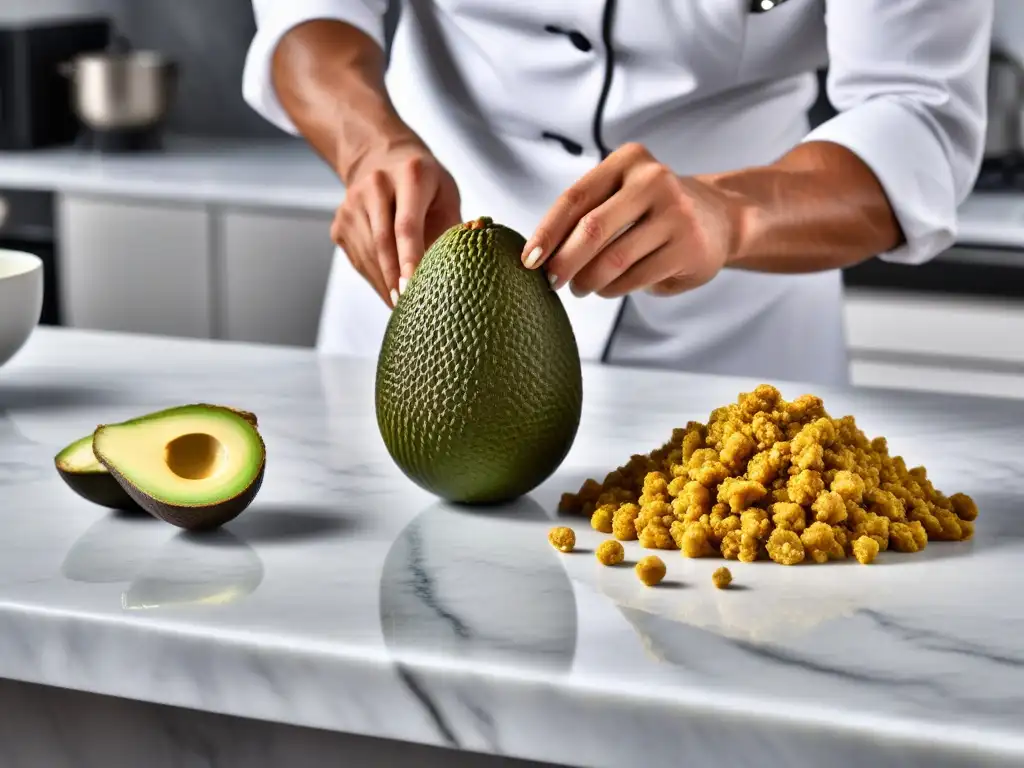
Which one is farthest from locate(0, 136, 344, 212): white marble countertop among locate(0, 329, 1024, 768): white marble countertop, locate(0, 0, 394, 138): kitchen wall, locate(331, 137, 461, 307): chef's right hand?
locate(0, 329, 1024, 768): white marble countertop

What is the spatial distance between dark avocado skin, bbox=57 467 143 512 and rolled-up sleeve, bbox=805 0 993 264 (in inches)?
26.1

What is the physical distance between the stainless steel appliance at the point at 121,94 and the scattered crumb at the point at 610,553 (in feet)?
7.35

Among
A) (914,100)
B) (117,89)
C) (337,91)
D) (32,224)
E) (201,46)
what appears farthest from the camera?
(201,46)

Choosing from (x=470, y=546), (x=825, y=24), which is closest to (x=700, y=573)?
(x=470, y=546)

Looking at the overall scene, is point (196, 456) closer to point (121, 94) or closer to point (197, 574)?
point (197, 574)

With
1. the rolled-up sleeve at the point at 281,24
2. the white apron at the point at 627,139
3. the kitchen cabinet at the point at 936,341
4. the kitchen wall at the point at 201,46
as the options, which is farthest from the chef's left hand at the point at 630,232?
the kitchen wall at the point at 201,46

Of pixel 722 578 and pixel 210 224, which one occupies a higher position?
pixel 722 578

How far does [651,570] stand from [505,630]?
96 mm

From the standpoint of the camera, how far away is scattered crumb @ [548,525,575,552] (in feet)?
2.63

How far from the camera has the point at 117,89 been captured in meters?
2.78

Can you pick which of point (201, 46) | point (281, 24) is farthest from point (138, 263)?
point (281, 24)

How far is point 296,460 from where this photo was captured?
974 millimetres

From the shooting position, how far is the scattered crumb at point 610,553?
78 cm

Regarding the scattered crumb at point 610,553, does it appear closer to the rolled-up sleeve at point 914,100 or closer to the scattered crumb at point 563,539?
the scattered crumb at point 563,539
